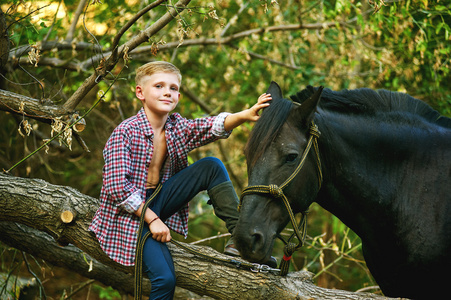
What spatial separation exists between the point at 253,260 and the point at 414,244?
100 centimetres

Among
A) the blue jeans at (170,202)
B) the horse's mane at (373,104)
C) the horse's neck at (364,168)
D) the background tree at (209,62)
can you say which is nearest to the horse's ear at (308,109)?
the horse's neck at (364,168)

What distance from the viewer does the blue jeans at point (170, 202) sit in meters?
2.71

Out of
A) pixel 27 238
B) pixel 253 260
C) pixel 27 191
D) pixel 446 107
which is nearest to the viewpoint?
pixel 253 260

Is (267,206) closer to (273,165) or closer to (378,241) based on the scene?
(273,165)

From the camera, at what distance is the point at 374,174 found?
274cm

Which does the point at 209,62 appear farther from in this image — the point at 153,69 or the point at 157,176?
the point at 157,176

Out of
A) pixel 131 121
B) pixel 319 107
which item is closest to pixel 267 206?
pixel 319 107

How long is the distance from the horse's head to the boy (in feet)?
0.77

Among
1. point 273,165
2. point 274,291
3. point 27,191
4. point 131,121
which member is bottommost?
point 274,291

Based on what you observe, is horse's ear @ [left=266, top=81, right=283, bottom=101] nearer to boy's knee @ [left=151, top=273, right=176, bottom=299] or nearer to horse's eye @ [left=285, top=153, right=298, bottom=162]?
horse's eye @ [left=285, top=153, right=298, bottom=162]

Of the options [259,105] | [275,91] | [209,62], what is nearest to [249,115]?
[259,105]

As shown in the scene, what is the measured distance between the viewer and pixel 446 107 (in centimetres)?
536

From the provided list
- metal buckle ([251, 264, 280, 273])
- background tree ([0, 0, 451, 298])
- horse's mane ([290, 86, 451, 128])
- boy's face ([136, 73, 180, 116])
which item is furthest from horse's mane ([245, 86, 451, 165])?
background tree ([0, 0, 451, 298])

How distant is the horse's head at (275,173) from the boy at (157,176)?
0.24 m
